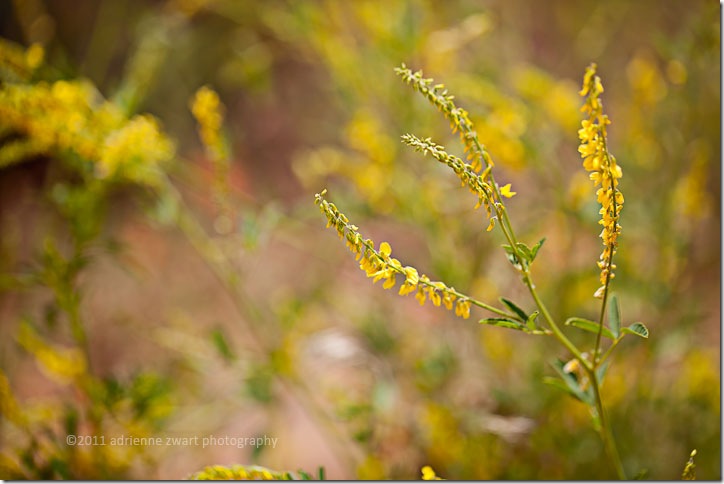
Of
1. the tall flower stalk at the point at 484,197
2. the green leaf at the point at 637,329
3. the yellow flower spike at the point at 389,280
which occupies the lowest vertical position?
the green leaf at the point at 637,329

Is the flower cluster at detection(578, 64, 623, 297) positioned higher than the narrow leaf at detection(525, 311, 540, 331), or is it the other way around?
Result: the flower cluster at detection(578, 64, 623, 297)

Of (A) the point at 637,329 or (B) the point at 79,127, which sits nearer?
(A) the point at 637,329

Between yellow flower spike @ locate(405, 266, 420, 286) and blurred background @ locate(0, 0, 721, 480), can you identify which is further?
blurred background @ locate(0, 0, 721, 480)

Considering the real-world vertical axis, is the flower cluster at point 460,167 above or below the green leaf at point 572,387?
above

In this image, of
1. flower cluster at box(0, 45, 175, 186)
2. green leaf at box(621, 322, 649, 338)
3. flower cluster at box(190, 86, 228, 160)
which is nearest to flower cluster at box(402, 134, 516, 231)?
green leaf at box(621, 322, 649, 338)

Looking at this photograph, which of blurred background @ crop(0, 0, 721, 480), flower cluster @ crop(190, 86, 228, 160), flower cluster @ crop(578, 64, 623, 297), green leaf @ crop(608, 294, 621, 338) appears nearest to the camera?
flower cluster @ crop(578, 64, 623, 297)

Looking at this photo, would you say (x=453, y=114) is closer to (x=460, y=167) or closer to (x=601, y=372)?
(x=460, y=167)

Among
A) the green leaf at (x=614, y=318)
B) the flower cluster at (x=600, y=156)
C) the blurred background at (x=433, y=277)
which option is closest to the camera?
the flower cluster at (x=600, y=156)

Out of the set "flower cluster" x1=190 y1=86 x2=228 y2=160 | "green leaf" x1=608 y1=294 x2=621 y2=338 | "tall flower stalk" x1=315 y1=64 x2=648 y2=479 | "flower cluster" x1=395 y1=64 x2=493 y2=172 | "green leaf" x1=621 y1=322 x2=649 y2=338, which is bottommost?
"green leaf" x1=621 y1=322 x2=649 y2=338

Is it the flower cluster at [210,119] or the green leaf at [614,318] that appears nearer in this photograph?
the green leaf at [614,318]

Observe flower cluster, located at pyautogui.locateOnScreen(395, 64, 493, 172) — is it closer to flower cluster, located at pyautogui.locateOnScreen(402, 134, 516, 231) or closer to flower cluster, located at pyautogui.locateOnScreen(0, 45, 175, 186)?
flower cluster, located at pyautogui.locateOnScreen(402, 134, 516, 231)

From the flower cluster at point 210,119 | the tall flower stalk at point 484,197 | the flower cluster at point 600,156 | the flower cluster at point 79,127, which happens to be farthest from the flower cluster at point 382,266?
the flower cluster at point 79,127

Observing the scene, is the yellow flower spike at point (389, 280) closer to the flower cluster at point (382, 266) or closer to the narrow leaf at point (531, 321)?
the flower cluster at point (382, 266)

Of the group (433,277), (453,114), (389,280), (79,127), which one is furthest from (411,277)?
(433,277)
